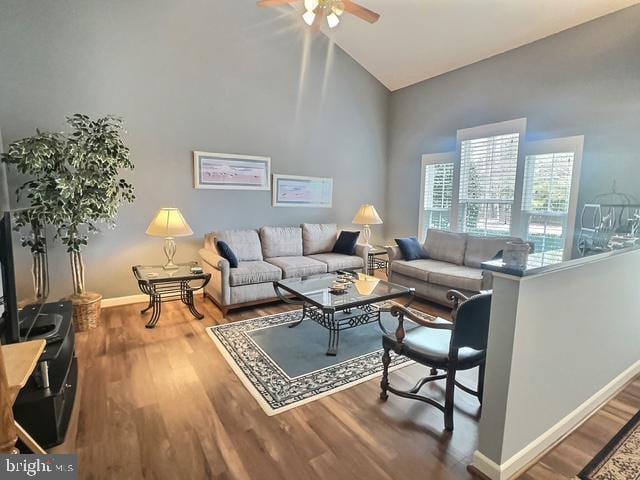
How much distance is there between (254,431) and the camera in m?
1.92

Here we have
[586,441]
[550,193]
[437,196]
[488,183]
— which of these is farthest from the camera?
[437,196]

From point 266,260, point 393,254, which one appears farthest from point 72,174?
point 393,254

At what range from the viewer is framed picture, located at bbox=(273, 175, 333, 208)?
504 cm

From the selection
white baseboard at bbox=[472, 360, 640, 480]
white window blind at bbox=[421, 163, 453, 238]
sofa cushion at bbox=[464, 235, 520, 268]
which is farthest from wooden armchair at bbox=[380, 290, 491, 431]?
white window blind at bbox=[421, 163, 453, 238]

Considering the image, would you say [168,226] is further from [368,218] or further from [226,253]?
[368,218]

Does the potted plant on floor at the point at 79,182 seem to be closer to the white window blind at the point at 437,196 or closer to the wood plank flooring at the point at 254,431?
the wood plank flooring at the point at 254,431

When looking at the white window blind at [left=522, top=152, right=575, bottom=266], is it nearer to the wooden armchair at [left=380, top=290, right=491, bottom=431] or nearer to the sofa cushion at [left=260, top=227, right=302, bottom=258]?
the wooden armchair at [left=380, top=290, right=491, bottom=431]

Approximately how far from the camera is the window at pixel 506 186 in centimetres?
388

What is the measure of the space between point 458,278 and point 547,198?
1.54 m

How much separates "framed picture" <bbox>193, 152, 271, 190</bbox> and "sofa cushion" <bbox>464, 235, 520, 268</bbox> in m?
2.98

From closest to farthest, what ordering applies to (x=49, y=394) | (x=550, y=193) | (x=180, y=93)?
1. (x=49, y=394)
2. (x=550, y=193)
3. (x=180, y=93)

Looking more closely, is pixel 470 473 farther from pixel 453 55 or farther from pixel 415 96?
pixel 415 96

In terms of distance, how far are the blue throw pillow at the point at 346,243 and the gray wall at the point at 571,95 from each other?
2.00 metres

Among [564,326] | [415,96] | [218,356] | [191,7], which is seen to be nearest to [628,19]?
[415,96]
